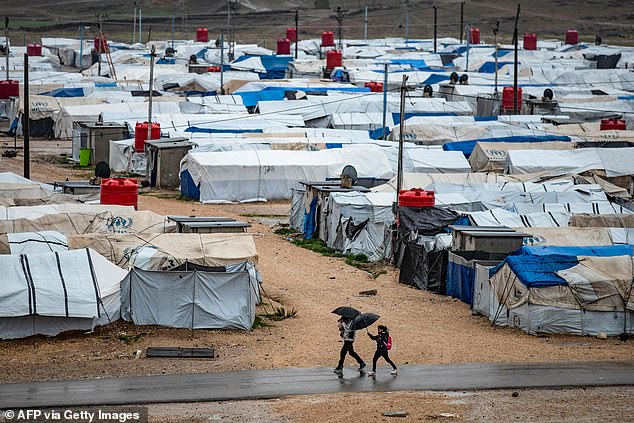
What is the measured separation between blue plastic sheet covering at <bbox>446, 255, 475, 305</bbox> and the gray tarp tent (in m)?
6.02

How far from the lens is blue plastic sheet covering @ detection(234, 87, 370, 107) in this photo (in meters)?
66.9

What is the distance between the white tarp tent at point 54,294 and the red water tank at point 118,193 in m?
8.44

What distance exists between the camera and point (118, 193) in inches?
1243

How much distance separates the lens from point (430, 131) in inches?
2083

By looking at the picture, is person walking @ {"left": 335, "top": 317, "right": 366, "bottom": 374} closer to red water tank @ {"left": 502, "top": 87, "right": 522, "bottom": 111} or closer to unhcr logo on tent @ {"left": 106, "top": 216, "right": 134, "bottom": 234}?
unhcr logo on tent @ {"left": 106, "top": 216, "right": 134, "bottom": 234}

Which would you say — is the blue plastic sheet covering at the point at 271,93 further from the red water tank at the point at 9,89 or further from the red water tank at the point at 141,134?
the red water tank at the point at 141,134

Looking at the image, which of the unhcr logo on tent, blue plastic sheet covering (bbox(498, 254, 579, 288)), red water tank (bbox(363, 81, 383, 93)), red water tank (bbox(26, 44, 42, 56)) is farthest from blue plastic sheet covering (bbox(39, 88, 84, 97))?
blue plastic sheet covering (bbox(498, 254, 579, 288))

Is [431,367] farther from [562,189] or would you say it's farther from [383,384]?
[562,189]

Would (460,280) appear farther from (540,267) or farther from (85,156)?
(85,156)

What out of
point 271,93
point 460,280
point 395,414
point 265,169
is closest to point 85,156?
point 265,169

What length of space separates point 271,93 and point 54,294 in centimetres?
4819

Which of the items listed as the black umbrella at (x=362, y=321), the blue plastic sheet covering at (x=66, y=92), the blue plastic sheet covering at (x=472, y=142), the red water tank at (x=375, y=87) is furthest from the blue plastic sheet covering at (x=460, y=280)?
the red water tank at (x=375, y=87)

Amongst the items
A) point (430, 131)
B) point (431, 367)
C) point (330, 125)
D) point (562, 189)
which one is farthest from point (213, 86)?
point (431, 367)

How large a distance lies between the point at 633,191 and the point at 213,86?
4019cm
